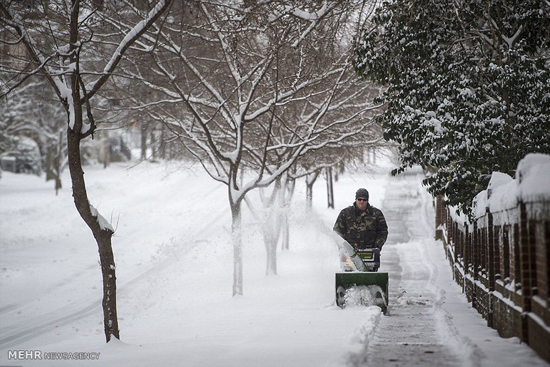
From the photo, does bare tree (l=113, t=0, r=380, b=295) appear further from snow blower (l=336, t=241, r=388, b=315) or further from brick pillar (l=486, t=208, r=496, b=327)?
brick pillar (l=486, t=208, r=496, b=327)

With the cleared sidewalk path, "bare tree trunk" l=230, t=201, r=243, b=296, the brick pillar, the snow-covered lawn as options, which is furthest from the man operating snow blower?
"bare tree trunk" l=230, t=201, r=243, b=296

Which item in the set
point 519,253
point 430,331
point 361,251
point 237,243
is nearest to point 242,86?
point 237,243

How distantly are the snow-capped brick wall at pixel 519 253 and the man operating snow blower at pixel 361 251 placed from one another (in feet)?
5.39

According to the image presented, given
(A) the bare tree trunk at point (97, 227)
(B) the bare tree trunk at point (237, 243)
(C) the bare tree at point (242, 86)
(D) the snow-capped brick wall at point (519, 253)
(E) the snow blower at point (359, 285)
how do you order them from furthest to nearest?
(B) the bare tree trunk at point (237, 243), (C) the bare tree at point (242, 86), (E) the snow blower at point (359, 285), (A) the bare tree trunk at point (97, 227), (D) the snow-capped brick wall at point (519, 253)

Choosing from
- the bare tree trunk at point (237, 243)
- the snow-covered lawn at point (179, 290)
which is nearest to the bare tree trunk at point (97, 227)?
the snow-covered lawn at point (179, 290)

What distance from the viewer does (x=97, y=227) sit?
32.0 feet

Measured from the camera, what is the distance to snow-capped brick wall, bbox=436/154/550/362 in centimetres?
561

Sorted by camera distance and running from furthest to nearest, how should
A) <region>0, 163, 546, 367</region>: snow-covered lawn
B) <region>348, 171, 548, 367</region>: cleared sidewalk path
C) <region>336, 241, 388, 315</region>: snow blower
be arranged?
<region>336, 241, 388, 315</region>: snow blower → <region>0, 163, 546, 367</region>: snow-covered lawn → <region>348, 171, 548, 367</region>: cleared sidewalk path

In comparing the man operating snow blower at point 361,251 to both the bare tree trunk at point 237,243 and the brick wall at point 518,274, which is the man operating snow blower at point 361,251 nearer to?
the brick wall at point 518,274

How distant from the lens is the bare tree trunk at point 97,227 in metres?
9.58

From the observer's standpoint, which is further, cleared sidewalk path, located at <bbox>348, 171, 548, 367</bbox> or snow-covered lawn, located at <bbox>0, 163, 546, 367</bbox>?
snow-covered lawn, located at <bbox>0, 163, 546, 367</bbox>

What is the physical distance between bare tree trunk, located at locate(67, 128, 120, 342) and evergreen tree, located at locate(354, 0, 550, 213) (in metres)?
4.85

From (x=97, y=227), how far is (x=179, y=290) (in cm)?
985

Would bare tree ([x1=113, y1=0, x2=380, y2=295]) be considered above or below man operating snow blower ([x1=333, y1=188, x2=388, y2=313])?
above
